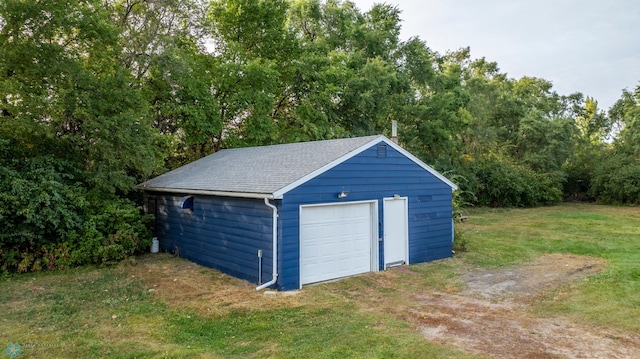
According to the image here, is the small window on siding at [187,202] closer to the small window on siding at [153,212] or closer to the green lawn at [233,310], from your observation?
the green lawn at [233,310]

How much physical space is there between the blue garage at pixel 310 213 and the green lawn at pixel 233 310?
42cm

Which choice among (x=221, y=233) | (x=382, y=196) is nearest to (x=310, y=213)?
(x=382, y=196)

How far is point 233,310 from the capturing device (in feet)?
21.8

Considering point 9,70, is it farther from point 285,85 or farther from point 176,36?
point 285,85

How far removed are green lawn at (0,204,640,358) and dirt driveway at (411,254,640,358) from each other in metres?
0.31

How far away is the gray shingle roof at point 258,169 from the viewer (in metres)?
8.30

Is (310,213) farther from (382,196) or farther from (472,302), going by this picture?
(472,302)

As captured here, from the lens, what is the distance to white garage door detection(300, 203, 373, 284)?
8.16 m

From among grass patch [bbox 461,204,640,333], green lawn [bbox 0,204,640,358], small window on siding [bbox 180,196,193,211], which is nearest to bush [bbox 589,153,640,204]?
grass patch [bbox 461,204,640,333]

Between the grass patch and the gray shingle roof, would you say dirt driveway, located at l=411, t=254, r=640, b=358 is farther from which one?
the gray shingle roof

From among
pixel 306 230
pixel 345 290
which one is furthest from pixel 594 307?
pixel 306 230

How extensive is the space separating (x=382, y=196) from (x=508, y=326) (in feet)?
13.5

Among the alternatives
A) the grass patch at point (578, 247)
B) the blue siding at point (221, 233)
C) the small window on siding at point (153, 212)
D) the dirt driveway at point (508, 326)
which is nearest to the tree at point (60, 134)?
the small window on siding at point (153, 212)

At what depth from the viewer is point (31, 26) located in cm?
1060
